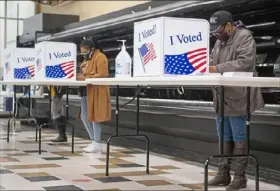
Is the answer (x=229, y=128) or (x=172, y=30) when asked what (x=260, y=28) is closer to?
(x=229, y=128)

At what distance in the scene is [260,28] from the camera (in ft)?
15.3

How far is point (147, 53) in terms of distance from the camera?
326 cm

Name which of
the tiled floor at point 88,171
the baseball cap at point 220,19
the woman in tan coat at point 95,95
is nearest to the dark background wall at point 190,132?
the tiled floor at point 88,171

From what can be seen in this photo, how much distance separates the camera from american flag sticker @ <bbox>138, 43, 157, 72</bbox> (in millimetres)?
3204

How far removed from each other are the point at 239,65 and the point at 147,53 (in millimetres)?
666

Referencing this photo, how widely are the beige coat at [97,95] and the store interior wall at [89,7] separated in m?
4.10

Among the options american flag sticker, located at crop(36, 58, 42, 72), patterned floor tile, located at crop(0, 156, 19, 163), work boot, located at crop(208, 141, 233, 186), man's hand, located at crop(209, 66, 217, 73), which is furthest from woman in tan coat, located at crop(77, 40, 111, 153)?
man's hand, located at crop(209, 66, 217, 73)

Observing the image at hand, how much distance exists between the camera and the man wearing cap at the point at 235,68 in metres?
3.50

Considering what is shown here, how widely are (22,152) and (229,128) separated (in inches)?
105

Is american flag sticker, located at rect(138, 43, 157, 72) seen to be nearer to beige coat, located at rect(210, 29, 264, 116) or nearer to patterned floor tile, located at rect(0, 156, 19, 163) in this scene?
beige coat, located at rect(210, 29, 264, 116)

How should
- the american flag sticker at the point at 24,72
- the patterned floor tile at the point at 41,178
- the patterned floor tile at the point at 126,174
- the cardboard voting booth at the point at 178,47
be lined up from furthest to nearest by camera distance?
1. the american flag sticker at the point at 24,72
2. the patterned floor tile at the point at 126,174
3. the patterned floor tile at the point at 41,178
4. the cardboard voting booth at the point at 178,47

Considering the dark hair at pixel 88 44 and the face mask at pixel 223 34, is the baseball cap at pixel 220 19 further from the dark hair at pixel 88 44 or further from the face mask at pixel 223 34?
the dark hair at pixel 88 44

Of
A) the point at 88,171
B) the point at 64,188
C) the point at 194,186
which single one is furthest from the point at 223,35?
the point at 88,171

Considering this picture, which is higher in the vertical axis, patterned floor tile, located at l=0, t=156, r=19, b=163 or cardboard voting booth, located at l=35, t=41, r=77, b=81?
cardboard voting booth, located at l=35, t=41, r=77, b=81
